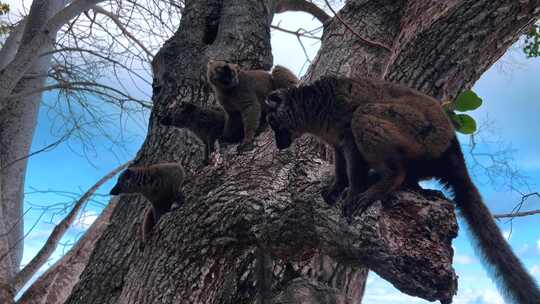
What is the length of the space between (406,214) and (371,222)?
7.4 inches

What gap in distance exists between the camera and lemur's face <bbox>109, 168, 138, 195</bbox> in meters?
3.86

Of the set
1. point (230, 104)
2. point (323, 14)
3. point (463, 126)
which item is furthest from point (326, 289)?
point (323, 14)

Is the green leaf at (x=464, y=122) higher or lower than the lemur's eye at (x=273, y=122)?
higher

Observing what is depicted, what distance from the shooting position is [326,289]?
2902mm

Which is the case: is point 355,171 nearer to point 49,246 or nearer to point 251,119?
point 251,119

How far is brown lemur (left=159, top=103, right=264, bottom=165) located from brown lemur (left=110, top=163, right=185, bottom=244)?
258 mm

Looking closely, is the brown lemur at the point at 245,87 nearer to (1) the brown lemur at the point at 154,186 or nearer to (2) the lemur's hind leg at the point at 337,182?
(1) the brown lemur at the point at 154,186

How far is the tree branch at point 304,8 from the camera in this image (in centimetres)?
721

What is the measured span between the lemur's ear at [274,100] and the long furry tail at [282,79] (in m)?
0.95

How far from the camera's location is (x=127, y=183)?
391 cm

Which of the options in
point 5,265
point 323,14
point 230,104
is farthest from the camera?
point 323,14

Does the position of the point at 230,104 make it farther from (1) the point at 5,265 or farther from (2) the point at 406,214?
(1) the point at 5,265

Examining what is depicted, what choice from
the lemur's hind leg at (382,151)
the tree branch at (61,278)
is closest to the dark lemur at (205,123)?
the lemur's hind leg at (382,151)

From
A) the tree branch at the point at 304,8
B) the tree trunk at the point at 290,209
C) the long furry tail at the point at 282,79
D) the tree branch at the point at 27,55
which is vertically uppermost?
the tree branch at the point at 304,8
